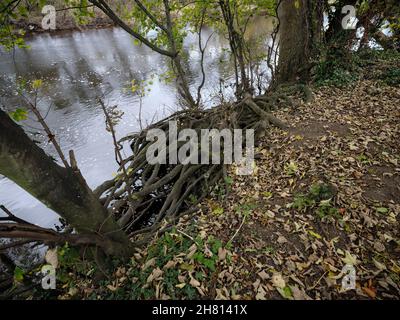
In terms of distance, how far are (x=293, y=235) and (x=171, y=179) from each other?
2.91 m

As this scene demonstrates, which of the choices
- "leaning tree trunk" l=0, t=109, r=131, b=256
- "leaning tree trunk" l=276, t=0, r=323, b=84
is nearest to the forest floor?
"leaning tree trunk" l=0, t=109, r=131, b=256

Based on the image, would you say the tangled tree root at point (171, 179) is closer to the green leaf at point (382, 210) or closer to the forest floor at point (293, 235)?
the forest floor at point (293, 235)

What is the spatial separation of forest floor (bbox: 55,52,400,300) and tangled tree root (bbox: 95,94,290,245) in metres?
0.60

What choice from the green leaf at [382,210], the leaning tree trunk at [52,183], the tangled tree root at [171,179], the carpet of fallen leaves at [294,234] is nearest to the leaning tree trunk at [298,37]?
the tangled tree root at [171,179]

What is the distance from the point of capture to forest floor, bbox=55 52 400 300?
2.82 m

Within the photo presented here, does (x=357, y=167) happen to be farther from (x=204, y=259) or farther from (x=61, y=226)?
(x=61, y=226)

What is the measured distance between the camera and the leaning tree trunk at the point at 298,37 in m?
6.77

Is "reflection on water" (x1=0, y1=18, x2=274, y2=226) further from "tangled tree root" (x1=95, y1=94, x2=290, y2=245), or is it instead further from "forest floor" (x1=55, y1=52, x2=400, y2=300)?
"forest floor" (x1=55, y1=52, x2=400, y2=300)

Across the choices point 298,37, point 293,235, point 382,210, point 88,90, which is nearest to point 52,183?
point 293,235

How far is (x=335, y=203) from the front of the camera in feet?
11.4

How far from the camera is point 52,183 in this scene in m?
2.26

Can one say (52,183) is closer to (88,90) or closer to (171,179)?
(171,179)

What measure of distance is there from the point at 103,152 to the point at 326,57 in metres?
7.65
